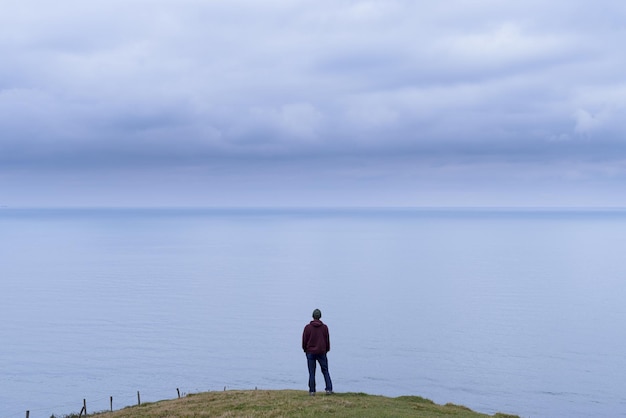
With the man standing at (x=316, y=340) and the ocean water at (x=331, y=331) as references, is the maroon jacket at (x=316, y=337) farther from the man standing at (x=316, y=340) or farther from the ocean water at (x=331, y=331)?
the ocean water at (x=331, y=331)

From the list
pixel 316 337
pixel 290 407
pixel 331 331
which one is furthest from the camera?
pixel 331 331

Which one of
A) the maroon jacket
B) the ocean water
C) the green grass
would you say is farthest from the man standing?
the ocean water

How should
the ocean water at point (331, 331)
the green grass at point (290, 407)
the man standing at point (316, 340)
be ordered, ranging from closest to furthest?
the green grass at point (290, 407)
the man standing at point (316, 340)
the ocean water at point (331, 331)

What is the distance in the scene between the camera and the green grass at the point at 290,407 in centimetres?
2852

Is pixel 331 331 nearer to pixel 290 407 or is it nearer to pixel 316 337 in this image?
pixel 316 337

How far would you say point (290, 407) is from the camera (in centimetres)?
2920

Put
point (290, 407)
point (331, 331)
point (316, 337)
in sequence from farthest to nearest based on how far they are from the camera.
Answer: point (331, 331) < point (316, 337) < point (290, 407)

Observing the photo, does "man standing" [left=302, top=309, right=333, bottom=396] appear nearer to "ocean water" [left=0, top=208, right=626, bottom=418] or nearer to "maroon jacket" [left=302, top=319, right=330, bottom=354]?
"maroon jacket" [left=302, top=319, right=330, bottom=354]

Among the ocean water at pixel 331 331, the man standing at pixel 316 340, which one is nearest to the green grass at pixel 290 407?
the man standing at pixel 316 340

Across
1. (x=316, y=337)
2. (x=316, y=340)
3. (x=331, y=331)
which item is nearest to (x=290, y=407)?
(x=316, y=340)

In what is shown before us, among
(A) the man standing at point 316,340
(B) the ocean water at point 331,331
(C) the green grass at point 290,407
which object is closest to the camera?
(C) the green grass at point 290,407

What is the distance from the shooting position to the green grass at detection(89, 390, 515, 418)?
28516mm

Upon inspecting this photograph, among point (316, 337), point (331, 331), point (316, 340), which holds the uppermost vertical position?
point (331, 331)

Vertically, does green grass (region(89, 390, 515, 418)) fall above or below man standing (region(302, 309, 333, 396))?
below
